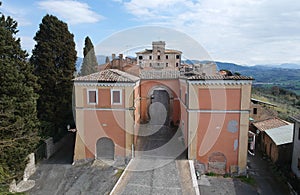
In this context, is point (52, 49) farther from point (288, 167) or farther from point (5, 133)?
point (288, 167)

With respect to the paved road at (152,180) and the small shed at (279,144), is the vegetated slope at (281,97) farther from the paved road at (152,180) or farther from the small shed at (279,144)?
the paved road at (152,180)

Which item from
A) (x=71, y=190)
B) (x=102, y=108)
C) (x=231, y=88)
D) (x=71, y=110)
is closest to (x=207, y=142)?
(x=231, y=88)

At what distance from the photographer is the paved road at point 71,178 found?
12.5 metres

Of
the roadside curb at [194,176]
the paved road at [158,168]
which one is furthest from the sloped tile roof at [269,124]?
the roadside curb at [194,176]

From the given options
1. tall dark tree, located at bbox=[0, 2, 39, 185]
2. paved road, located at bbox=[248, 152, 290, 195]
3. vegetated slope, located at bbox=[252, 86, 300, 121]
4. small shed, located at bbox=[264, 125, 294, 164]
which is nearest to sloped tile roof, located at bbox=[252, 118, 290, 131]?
small shed, located at bbox=[264, 125, 294, 164]

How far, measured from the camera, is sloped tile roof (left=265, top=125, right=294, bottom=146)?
1581 centimetres

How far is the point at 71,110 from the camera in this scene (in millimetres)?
20172

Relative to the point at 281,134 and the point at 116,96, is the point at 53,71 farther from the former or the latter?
the point at 281,134

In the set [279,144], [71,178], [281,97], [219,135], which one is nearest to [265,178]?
[279,144]

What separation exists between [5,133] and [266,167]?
629 inches

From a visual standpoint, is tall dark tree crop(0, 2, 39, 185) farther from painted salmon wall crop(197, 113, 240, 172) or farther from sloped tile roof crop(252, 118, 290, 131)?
sloped tile roof crop(252, 118, 290, 131)

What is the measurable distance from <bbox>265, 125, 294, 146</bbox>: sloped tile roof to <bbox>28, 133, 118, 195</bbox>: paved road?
11146 millimetres

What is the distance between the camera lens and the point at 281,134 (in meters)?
17.1

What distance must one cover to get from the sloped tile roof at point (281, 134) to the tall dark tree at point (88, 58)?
65.8 feet
